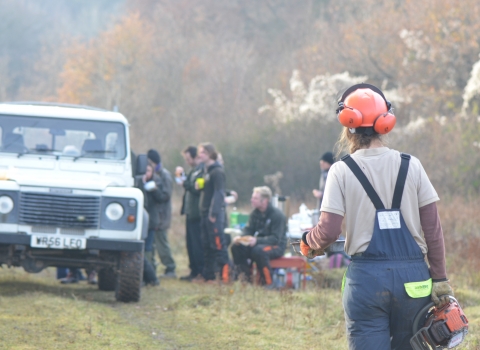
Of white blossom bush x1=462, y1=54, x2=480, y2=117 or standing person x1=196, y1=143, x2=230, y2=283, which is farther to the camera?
white blossom bush x1=462, y1=54, x2=480, y2=117

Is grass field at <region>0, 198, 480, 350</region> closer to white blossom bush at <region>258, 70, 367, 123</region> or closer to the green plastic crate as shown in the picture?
the green plastic crate

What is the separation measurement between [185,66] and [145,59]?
180 cm

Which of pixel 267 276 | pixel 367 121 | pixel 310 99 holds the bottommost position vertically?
pixel 267 276

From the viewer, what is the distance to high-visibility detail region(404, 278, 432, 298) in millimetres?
3986

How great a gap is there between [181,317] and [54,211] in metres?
1.73

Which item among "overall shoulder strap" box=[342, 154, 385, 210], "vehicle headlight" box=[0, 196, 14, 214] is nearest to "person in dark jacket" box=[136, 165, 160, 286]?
"vehicle headlight" box=[0, 196, 14, 214]

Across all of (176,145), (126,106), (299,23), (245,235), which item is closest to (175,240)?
(245,235)

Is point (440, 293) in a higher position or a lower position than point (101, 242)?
higher

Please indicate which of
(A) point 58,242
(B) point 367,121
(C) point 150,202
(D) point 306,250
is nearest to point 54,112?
(A) point 58,242

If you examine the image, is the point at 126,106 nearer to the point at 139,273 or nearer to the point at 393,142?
the point at 393,142

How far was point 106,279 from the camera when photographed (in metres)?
10.2

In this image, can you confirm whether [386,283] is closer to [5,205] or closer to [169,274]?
[5,205]

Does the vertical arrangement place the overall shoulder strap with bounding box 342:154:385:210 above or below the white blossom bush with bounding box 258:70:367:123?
below

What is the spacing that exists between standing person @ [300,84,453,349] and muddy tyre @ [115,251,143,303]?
4900mm
